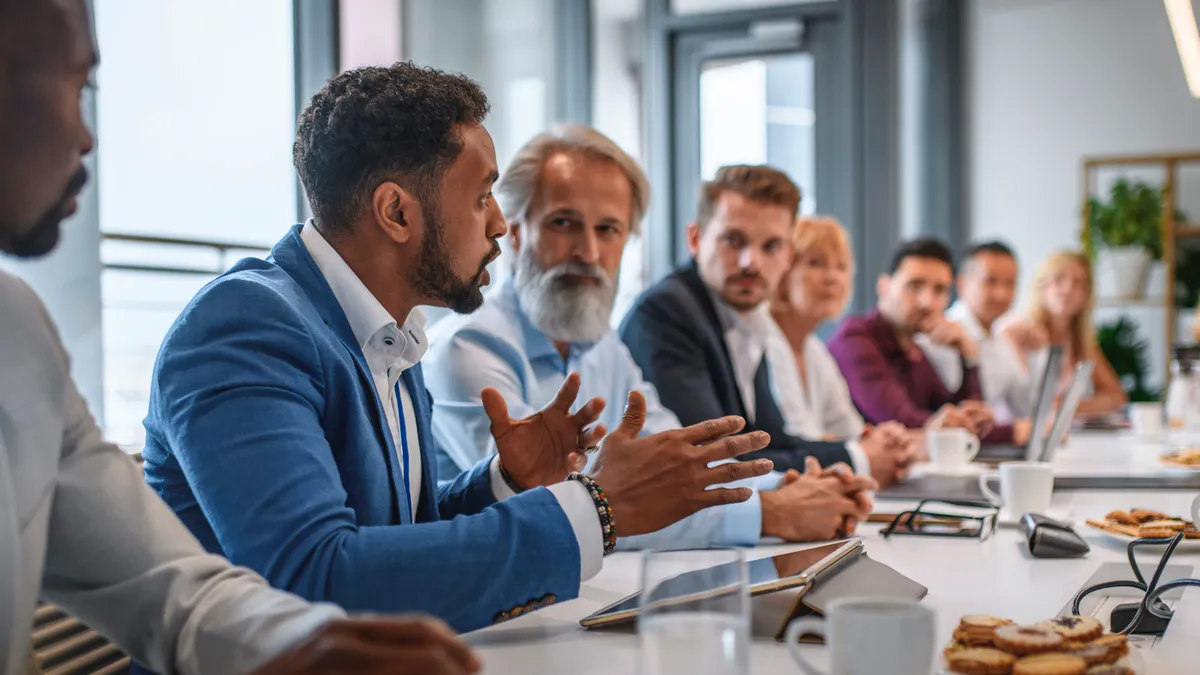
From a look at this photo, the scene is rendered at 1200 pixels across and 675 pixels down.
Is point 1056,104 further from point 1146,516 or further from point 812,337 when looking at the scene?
point 1146,516

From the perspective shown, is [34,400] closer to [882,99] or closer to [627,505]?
[627,505]

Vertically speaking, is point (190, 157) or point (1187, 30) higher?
point (1187, 30)

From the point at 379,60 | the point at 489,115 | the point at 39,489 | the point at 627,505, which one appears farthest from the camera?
the point at 379,60

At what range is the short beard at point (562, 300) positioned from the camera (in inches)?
84.8

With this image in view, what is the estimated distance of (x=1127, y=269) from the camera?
279 inches

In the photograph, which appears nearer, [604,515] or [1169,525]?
[604,515]

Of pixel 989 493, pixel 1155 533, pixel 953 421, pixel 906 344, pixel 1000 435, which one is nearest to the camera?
pixel 1155 533

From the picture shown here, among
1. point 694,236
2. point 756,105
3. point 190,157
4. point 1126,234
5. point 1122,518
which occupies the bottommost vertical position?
point 1122,518

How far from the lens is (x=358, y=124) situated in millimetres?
1340

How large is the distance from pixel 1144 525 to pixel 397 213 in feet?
3.66

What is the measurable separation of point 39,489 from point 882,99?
5.19 metres

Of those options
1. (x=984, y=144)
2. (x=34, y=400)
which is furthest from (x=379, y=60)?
(x=984, y=144)

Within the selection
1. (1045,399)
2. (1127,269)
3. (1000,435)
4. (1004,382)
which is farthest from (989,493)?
(1127,269)

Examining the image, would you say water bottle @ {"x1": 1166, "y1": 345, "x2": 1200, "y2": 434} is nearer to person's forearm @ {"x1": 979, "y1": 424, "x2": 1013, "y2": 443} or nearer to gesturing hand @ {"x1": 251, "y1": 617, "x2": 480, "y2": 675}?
person's forearm @ {"x1": 979, "y1": 424, "x2": 1013, "y2": 443}
